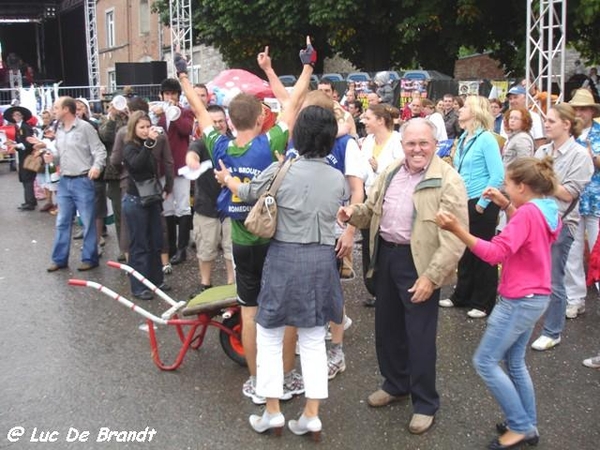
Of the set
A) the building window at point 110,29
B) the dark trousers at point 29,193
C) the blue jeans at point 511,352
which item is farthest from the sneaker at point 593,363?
the building window at point 110,29

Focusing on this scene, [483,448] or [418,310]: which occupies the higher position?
[418,310]

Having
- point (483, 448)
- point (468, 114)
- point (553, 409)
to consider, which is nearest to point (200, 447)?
point (483, 448)

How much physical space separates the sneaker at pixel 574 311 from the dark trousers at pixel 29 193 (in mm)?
9449

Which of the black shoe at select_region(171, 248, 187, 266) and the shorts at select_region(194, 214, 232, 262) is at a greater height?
the shorts at select_region(194, 214, 232, 262)

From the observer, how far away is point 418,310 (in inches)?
148

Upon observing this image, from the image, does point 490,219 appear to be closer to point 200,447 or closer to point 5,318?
point 200,447

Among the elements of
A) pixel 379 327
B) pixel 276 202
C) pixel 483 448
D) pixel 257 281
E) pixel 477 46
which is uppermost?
pixel 477 46

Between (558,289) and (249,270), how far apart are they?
2.52 metres

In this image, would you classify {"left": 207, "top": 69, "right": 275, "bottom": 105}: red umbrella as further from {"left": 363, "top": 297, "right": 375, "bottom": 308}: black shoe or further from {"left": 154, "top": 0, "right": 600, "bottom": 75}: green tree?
{"left": 154, "top": 0, "right": 600, "bottom": 75}: green tree

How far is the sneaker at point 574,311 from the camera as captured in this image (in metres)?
5.82

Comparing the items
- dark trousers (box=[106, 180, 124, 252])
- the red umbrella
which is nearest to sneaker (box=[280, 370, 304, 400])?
dark trousers (box=[106, 180, 124, 252])

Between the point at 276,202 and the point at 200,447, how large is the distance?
148cm

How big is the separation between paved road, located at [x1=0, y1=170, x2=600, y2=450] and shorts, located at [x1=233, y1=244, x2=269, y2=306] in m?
0.75

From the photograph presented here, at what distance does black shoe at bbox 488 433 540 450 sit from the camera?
3604 millimetres
